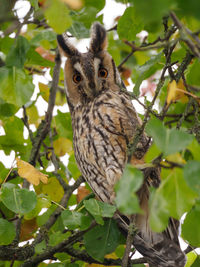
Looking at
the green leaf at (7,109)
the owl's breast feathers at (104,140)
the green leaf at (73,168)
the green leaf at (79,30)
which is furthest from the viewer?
the green leaf at (73,168)

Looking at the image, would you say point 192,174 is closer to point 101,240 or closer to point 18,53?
point 18,53

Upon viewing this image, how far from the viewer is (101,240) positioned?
6.50ft

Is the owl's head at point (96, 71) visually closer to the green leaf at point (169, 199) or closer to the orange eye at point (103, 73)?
the orange eye at point (103, 73)

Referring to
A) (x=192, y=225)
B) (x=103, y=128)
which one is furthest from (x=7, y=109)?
(x=192, y=225)

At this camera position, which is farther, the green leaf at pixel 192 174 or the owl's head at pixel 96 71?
the owl's head at pixel 96 71

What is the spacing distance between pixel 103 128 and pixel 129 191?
4.95 feet

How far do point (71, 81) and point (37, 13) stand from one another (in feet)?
3.33

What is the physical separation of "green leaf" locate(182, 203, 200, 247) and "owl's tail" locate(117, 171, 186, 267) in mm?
756

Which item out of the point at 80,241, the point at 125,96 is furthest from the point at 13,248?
the point at 125,96

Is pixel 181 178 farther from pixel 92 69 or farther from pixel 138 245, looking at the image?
pixel 92 69

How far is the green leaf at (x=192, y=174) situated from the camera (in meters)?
0.91

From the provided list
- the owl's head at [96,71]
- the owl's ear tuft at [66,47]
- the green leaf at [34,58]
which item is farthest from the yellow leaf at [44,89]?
the green leaf at [34,58]

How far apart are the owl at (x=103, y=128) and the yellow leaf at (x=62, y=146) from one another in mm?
247

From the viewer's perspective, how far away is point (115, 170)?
2.35m
